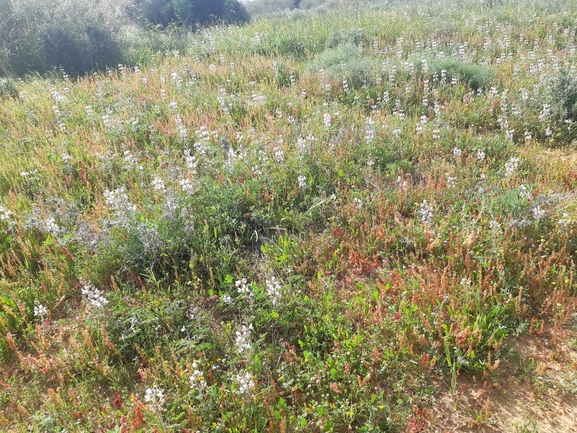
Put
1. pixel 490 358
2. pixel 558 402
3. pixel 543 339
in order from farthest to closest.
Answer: pixel 543 339
pixel 490 358
pixel 558 402

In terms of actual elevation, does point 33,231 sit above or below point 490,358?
above

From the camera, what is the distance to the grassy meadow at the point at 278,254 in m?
3.45

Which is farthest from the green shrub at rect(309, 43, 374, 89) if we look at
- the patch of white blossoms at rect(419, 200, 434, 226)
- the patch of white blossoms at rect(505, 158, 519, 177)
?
the patch of white blossoms at rect(419, 200, 434, 226)

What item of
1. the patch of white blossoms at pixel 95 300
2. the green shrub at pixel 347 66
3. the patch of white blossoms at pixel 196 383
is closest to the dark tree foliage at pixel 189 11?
the green shrub at pixel 347 66

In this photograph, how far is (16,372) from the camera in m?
3.72

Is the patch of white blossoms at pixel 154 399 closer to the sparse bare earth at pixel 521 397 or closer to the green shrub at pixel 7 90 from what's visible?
the sparse bare earth at pixel 521 397

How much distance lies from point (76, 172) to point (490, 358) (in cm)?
607

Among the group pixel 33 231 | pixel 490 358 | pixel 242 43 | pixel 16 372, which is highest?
pixel 242 43

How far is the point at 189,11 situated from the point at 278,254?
24193 millimetres

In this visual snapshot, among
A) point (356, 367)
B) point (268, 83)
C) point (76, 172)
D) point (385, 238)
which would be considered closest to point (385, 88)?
point (268, 83)

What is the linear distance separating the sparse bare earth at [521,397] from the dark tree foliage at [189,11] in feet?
76.5

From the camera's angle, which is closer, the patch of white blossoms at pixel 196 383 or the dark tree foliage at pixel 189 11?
the patch of white blossoms at pixel 196 383

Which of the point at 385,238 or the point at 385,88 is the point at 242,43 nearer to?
the point at 385,88

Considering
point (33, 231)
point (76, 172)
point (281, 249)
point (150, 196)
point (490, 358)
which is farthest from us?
point (76, 172)
